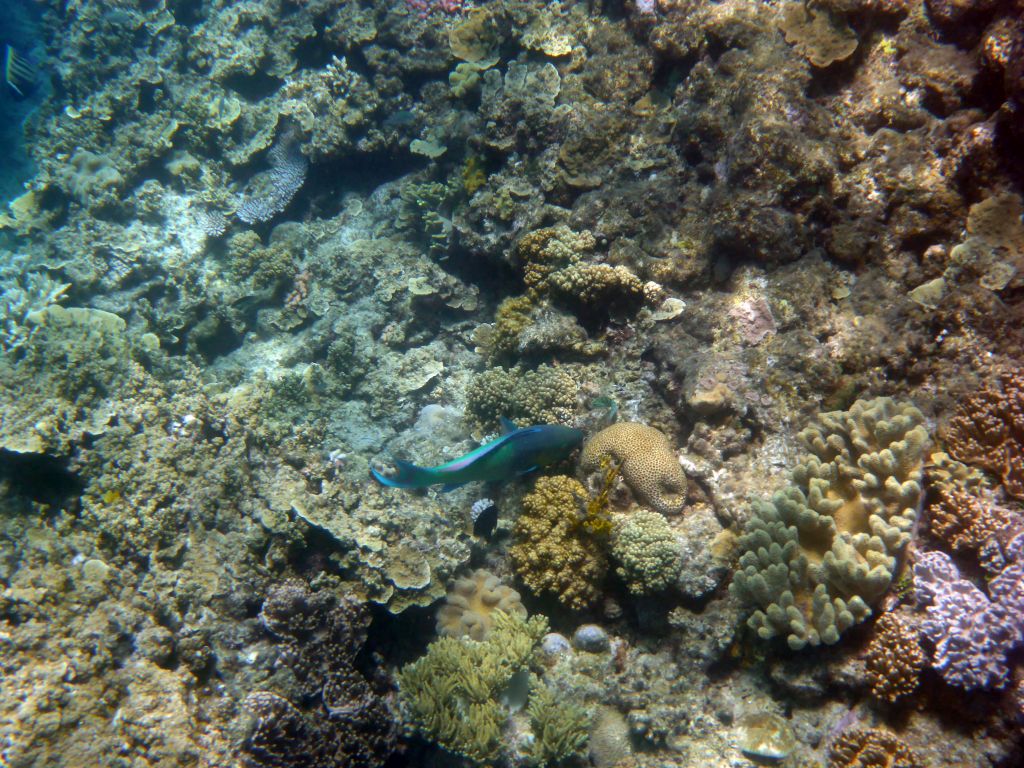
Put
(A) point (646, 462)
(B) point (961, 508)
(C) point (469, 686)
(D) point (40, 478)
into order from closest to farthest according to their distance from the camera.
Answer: (B) point (961, 508)
(C) point (469, 686)
(A) point (646, 462)
(D) point (40, 478)

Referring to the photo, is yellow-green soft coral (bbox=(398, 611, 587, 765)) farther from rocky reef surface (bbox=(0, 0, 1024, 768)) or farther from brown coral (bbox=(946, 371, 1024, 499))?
brown coral (bbox=(946, 371, 1024, 499))

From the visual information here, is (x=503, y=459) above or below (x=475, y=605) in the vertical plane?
Result: above

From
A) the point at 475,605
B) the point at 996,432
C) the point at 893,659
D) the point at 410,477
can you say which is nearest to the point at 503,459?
the point at 410,477

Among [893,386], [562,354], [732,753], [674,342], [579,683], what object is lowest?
[579,683]

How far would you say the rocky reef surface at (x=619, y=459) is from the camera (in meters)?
3.47

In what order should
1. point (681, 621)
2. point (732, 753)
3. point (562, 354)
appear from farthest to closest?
point (562, 354), point (681, 621), point (732, 753)

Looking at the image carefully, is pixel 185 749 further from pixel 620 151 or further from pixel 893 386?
pixel 620 151

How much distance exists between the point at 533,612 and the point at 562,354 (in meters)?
2.61

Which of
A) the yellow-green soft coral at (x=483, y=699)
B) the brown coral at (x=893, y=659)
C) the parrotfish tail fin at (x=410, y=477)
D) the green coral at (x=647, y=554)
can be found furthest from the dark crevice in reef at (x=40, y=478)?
the brown coral at (x=893, y=659)

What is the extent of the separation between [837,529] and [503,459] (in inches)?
96.0

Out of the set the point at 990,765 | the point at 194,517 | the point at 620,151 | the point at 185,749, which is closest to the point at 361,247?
the point at 620,151

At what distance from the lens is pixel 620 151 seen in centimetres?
628

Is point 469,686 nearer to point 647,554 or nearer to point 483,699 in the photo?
point 483,699

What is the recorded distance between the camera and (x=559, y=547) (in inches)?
175
